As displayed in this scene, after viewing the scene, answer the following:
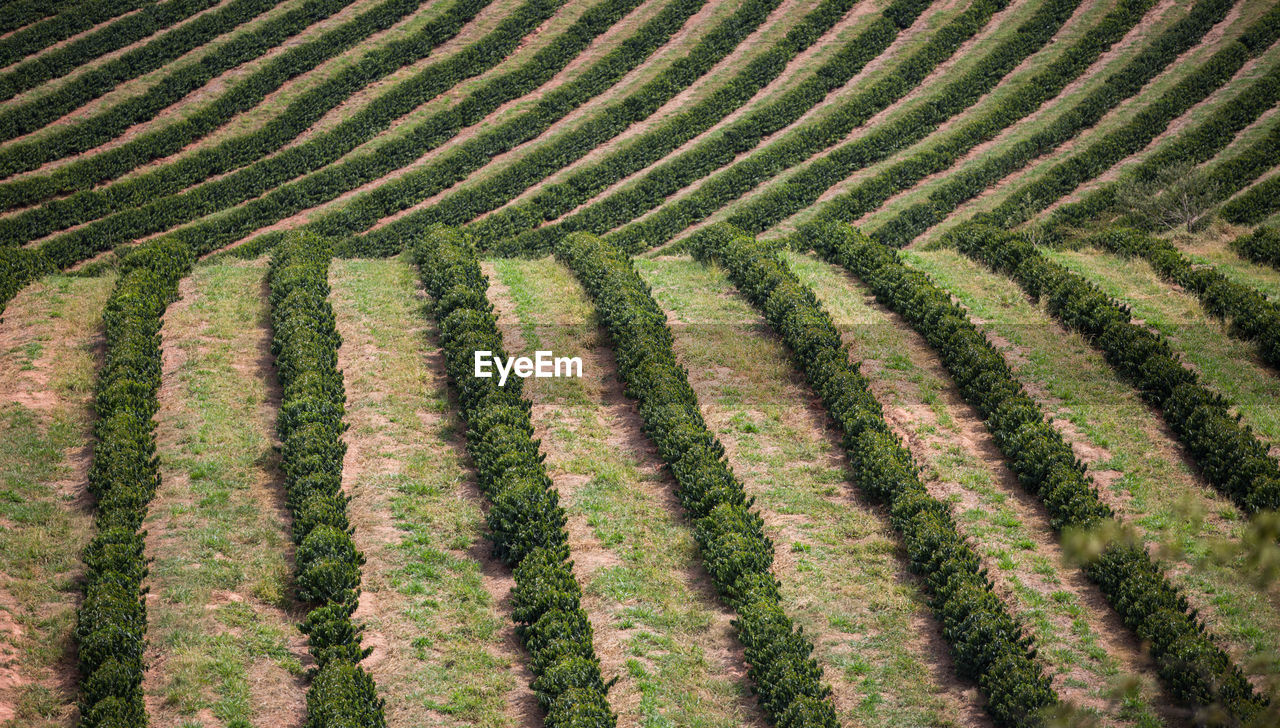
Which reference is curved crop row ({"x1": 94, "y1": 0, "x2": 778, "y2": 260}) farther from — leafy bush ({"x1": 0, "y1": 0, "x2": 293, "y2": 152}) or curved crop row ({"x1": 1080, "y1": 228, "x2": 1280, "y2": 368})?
curved crop row ({"x1": 1080, "y1": 228, "x2": 1280, "y2": 368})

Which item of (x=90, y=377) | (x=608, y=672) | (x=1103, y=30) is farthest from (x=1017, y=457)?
(x=1103, y=30)

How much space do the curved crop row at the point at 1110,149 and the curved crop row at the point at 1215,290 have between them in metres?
9.77

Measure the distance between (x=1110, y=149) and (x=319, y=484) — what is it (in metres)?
44.8

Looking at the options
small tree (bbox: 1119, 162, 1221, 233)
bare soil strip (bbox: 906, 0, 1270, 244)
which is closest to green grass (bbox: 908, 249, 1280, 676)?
small tree (bbox: 1119, 162, 1221, 233)

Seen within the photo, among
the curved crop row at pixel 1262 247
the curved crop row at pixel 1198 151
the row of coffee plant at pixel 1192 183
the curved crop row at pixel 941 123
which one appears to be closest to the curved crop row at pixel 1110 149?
the curved crop row at pixel 1198 151

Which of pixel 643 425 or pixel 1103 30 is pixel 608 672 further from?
pixel 1103 30

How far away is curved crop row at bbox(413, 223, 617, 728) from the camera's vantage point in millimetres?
18984

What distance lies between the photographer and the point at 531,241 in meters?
46.8

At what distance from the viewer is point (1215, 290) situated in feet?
107

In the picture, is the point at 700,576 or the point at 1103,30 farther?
the point at 1103,30

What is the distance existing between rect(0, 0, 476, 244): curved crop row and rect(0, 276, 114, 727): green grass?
14.3 m

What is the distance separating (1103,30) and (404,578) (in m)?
56.5

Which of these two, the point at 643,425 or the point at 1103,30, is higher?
the point at 1103,30

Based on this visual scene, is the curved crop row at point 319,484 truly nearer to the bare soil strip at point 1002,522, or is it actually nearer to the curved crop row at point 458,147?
the bare soil strip at point 1002,522
